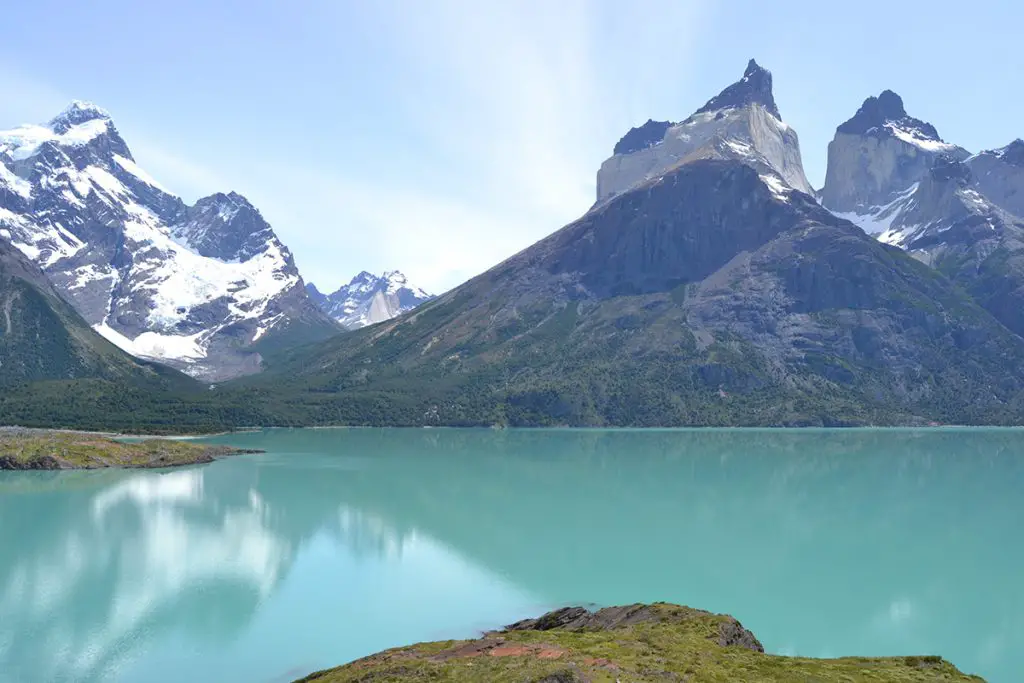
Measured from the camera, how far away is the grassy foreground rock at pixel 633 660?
40.1 m

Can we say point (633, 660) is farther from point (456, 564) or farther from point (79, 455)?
point (79, 455)

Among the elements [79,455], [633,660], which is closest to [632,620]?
[633,660]

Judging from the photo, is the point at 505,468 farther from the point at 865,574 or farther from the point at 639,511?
the point at 865,574

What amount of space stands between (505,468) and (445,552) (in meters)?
89.0

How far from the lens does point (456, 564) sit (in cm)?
9000

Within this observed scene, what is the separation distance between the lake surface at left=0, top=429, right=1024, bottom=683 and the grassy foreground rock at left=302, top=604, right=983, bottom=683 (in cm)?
1006

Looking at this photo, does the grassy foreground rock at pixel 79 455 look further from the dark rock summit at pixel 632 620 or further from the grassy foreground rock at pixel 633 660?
the grassy foreground rock at pixel 633 660

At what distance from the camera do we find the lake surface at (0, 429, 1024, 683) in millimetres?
60656

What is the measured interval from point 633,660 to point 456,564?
4944 cm

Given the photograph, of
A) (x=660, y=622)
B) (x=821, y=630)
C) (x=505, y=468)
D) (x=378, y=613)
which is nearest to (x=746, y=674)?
(x=660, y=622)

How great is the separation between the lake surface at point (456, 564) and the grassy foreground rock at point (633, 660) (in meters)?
10.1

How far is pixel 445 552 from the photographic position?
317 feet

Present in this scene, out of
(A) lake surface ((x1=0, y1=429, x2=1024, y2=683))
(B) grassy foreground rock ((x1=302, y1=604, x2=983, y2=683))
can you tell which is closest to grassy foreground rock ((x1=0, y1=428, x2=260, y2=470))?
(A) lake surface ((x1=0, y1=429, x2=1024, y2=683))

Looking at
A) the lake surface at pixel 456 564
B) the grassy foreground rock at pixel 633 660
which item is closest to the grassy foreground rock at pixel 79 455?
the lake surface at pixel 456 564
